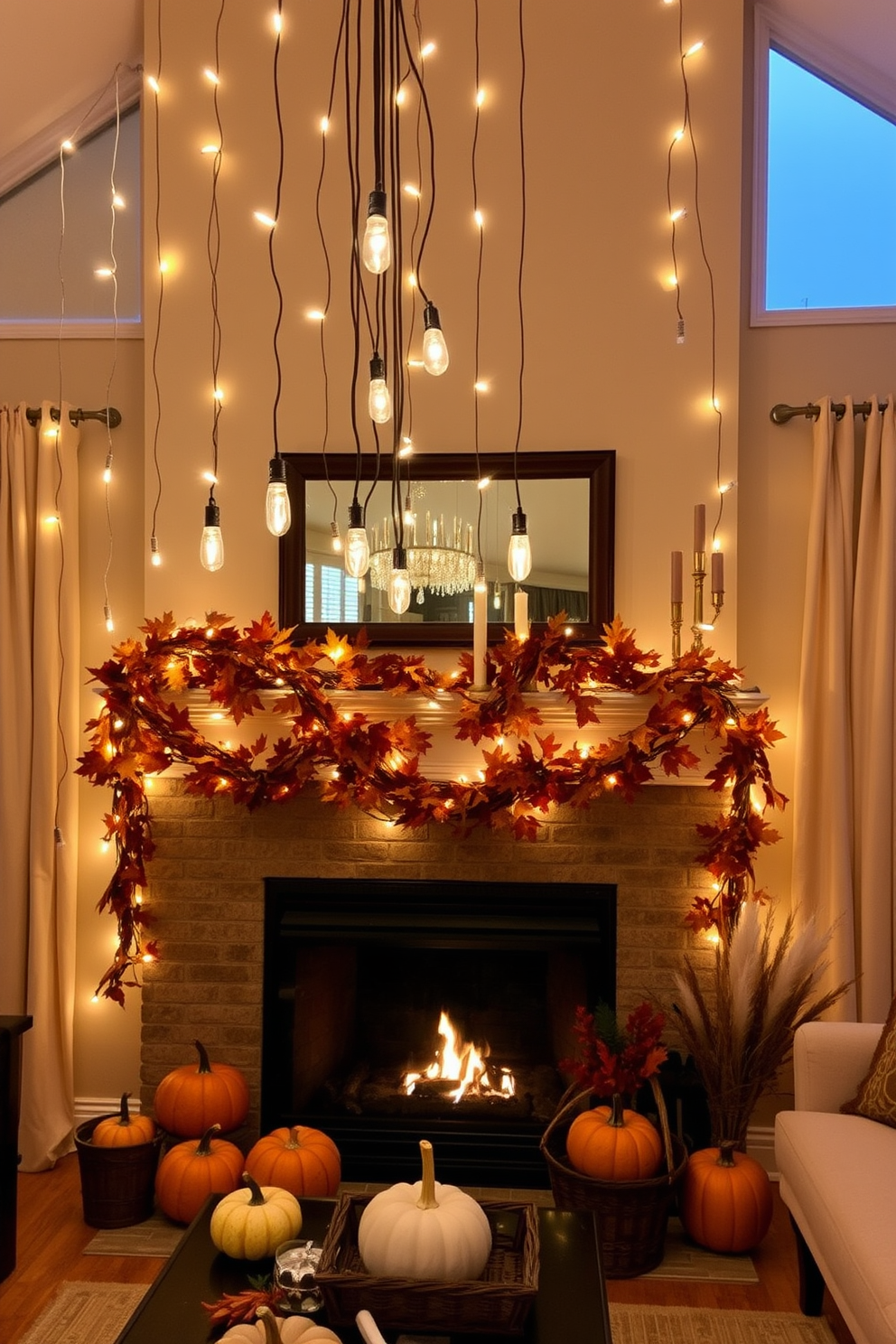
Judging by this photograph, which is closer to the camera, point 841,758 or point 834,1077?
point 834,1077

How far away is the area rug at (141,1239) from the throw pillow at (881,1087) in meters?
1.74

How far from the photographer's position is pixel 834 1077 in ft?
8.89

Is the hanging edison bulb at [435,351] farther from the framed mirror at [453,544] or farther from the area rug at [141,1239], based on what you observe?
the area rug at [141,1239]

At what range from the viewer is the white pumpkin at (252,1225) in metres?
2.00

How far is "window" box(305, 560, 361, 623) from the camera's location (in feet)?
11.3

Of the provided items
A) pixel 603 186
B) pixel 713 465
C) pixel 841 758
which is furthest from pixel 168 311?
pixel 841 758

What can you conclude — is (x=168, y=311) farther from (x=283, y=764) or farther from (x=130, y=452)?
(x=283, y=764)

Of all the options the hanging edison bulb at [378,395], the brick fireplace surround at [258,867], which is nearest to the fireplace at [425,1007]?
the brick fireplace surround at [258,867]

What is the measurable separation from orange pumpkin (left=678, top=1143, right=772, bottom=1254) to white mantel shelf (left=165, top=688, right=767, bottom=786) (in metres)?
1.03

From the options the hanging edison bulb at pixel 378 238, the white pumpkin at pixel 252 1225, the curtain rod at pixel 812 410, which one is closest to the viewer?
the hanging edison bulb at pixel 378 238

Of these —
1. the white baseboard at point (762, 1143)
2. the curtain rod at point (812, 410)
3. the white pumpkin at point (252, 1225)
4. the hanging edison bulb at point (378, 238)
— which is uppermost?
the curtain rod at point (812, 410)

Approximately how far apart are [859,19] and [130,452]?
2.58m

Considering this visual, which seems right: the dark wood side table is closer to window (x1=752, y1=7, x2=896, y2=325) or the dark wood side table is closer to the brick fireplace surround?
the brick fireplace surround

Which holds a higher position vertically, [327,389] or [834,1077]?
[327,389]
